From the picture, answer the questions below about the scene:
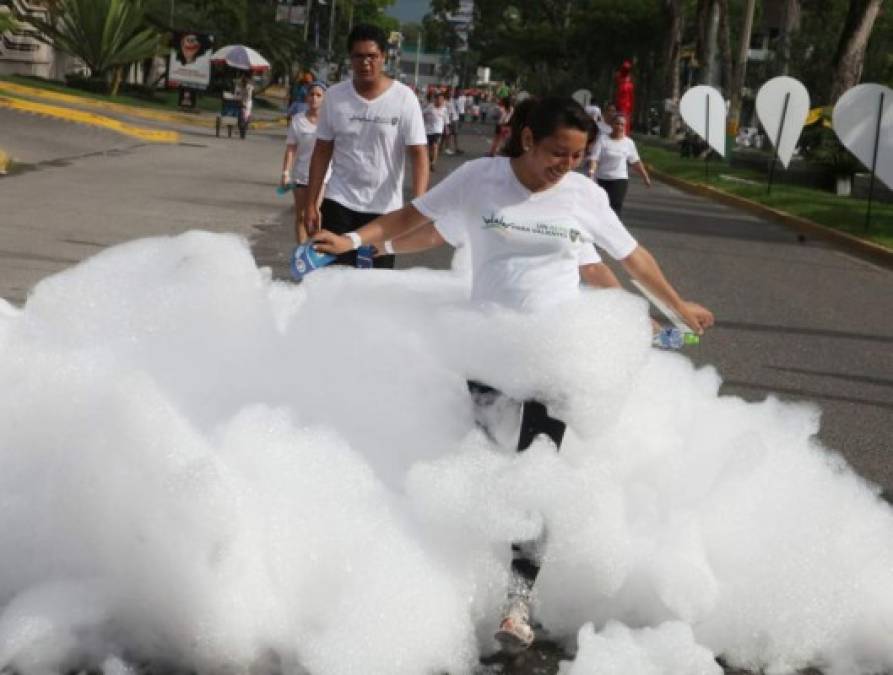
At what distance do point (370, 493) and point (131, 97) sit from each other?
146 feet

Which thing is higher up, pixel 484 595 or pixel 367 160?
pixel 367 160

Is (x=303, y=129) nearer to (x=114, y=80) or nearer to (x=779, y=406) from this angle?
(x=779, y=406)

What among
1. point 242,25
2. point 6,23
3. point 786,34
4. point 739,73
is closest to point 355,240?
point 6,23

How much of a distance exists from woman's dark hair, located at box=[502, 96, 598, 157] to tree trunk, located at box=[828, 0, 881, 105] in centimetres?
2711

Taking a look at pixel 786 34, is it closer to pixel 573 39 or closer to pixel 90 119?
pixel 90 119

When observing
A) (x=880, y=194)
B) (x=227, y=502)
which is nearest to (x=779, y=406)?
(x=227, y=502)

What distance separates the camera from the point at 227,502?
397cm

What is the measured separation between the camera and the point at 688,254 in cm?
1850

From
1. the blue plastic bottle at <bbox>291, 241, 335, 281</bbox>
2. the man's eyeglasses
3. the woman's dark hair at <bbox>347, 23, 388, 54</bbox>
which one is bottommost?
the blue plastic bottle at <bbox>291, 241, 335, 281</bbox>

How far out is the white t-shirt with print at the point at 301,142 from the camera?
1170 centimetres

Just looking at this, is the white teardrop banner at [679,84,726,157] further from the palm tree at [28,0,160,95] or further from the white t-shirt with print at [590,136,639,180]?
the palm tree at [28,0,160,95]

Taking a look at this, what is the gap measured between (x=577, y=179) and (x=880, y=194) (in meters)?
27.1

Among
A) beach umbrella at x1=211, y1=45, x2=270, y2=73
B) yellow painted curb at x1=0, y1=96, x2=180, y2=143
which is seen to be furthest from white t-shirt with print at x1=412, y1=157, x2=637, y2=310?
beach umbrella at x1=211, y1=45, x2=270, y2=73

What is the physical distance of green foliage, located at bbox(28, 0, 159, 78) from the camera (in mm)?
41219
